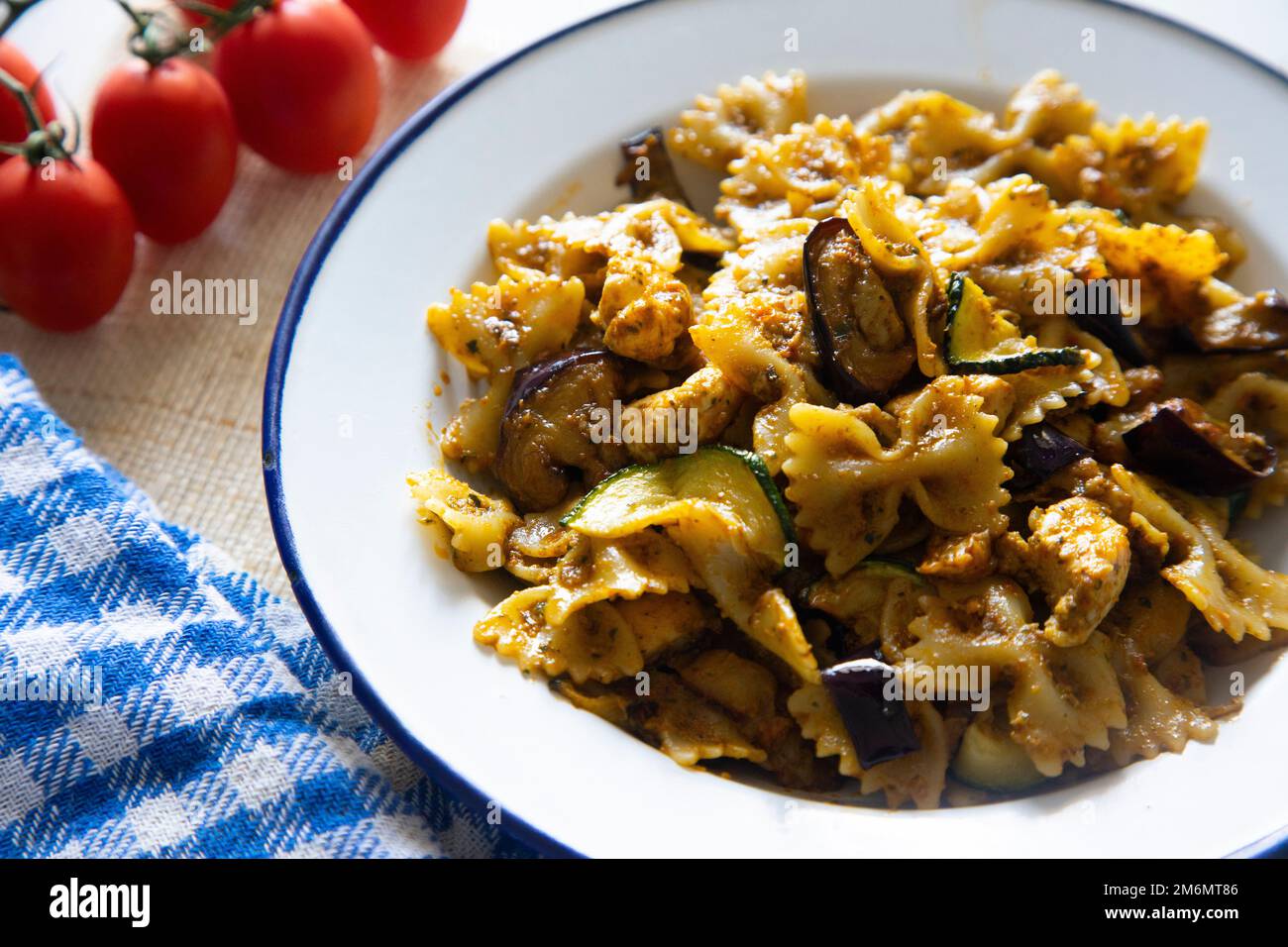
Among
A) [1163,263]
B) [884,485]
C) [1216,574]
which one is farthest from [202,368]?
[1216,574]

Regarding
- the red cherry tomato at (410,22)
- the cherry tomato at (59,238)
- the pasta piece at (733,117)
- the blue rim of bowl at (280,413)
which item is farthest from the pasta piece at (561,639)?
the red cherry tomato at (410,22)

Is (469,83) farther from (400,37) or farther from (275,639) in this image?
(275,639)

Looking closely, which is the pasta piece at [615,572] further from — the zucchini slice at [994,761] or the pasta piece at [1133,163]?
the pasta piece at [1133,163]
